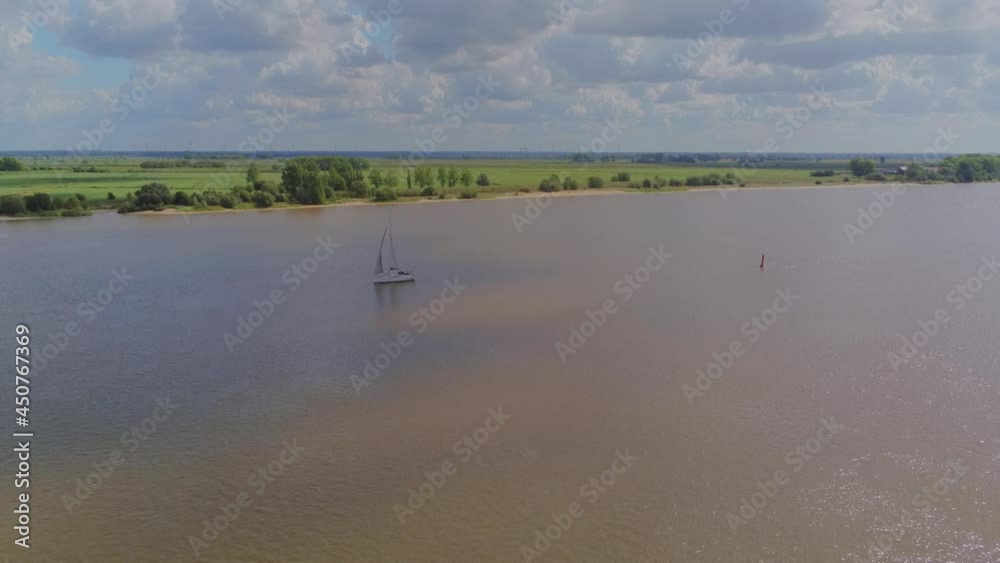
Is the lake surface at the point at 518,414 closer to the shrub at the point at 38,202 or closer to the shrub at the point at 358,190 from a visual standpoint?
the shrub at the point at 38,202

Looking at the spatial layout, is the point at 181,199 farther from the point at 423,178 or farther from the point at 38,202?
the point at 423,178

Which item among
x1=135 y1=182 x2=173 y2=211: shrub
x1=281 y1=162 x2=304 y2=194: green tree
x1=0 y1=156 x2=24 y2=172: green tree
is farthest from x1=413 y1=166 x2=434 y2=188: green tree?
x1=0 y1=156 x2=24 y2=172: green tree

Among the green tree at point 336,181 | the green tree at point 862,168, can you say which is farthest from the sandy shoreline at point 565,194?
the green tree at point 862,168

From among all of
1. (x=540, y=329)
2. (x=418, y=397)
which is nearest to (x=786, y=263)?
(x=540, y=329)

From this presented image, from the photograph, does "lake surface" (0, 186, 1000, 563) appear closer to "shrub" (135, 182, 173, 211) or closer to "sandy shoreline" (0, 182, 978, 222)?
"sandy shoreline" (0, 182, 978, 222)

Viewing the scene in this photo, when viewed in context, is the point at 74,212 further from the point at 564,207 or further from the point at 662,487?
the point at 662,487

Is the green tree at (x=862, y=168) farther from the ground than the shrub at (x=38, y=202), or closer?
farther from the ground

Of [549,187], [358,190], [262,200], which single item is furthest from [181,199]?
[549,187]

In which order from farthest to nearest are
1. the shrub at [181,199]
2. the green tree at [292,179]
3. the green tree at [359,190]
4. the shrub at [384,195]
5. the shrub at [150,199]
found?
the green tree at [359,190], the shrub at [384,195], the green tree at [292,179], the shrub at [181,199], the shrub at [150,199]
